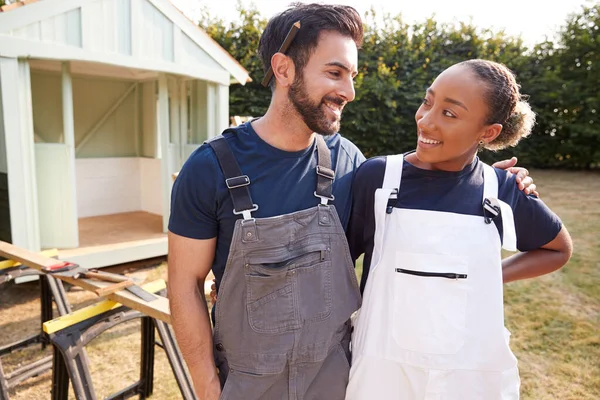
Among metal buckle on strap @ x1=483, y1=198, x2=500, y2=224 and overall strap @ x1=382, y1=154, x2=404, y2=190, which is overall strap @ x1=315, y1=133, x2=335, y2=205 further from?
metal buckle on strap @ x1=483, y1=198, x2=500, y2=224

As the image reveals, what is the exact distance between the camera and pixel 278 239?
1526 mm

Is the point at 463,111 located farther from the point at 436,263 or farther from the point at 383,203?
the point at 436,263

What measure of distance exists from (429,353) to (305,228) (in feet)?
1.90

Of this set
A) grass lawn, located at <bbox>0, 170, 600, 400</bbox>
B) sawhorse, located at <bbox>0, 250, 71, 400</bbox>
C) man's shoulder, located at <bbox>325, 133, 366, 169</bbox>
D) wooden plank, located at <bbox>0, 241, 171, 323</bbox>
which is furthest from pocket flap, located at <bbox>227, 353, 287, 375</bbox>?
sawhorse, located at <bbox>0, 250, 71, 400</bbox>

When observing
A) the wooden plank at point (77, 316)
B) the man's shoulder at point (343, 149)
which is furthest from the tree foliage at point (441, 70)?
the man's shoulder at point (343, 149)

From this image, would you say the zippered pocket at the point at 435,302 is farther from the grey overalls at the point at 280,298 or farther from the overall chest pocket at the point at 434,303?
the grey overalls at the point at 280,298

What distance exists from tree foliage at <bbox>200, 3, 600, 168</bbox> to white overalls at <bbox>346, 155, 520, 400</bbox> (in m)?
10.3

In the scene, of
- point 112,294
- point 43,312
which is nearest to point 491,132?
point 112,294

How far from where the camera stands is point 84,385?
2.46 meters

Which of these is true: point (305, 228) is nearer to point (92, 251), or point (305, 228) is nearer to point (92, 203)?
point (92, 251)

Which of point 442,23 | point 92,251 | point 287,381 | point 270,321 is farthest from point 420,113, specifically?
point 442,23

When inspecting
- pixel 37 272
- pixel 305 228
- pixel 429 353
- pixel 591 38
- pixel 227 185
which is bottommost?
pixel 37 272

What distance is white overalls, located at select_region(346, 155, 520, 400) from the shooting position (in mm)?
1482

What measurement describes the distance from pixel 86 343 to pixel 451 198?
82.8 inches
